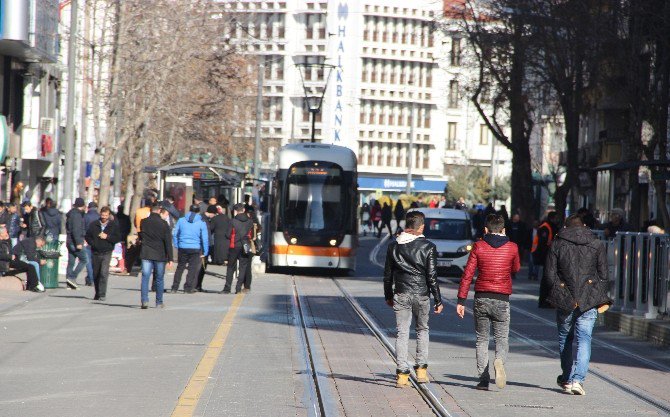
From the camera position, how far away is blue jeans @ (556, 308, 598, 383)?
1259 cm

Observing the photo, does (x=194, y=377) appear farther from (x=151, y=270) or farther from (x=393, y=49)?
(x=393, y=49)

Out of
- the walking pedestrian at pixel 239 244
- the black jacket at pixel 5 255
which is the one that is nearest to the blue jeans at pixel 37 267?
the black jacket at pixel 5 255

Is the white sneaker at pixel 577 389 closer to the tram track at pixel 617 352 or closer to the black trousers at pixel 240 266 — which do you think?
the tram track at pixel 617 352

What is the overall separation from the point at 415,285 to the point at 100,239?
38.4 ft

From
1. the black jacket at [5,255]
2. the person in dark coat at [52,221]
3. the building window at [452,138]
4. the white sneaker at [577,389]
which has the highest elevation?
the building window at [452,138]

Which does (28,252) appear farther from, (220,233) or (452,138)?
(452,138)

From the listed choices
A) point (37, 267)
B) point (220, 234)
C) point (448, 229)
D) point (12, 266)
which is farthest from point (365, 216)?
point (12, 266)

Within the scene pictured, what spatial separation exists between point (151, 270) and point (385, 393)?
10383mm

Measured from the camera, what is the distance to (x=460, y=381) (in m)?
13.4

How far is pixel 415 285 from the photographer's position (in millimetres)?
12938

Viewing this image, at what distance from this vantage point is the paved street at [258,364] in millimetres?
11258

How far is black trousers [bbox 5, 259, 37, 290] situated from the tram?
34.7 feet

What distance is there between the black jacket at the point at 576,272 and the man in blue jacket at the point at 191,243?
13256mm

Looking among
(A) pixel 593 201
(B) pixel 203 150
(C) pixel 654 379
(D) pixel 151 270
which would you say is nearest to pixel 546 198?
(A) pixel 593 201
